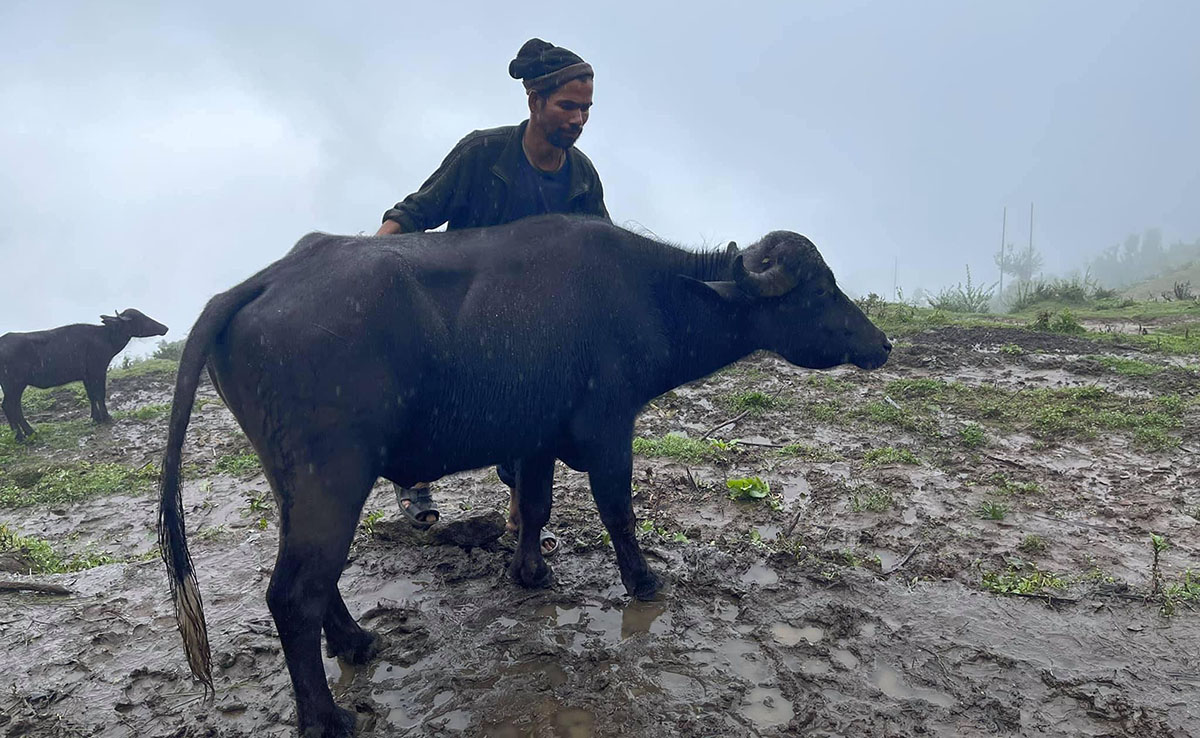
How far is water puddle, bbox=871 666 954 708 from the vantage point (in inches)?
111

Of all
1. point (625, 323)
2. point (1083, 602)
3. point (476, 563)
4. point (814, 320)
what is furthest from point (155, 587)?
point (1083, 602)

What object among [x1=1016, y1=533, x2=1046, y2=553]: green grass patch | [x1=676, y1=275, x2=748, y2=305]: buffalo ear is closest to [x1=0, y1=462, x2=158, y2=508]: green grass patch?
[x1=676, y1=275, x2=748, y2=305]: buffalo ear

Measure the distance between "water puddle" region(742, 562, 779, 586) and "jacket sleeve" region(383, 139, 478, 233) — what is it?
2.75 metres

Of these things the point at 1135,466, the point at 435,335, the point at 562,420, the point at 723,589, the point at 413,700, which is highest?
the point at 435,335

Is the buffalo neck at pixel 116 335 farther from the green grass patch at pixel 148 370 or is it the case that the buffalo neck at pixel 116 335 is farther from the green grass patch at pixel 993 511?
the green grass patch at pixel 993 511

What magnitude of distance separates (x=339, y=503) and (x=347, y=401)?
16.2 inches

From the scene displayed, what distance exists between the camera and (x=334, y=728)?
9.10 feet

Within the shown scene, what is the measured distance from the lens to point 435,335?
9.89ft

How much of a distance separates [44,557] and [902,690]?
5405 mm

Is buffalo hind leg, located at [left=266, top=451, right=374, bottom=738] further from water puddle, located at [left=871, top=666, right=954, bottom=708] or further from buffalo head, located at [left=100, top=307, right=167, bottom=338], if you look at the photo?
buffalo head, located at [left=100, top=307, right=167, bottom=338]

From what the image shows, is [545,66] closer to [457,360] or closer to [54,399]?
[457,360]

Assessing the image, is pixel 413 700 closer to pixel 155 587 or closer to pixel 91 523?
pixel 155 587

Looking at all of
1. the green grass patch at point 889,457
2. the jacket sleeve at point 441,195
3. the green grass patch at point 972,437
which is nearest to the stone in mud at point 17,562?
the jacket sleeve at point 441,195

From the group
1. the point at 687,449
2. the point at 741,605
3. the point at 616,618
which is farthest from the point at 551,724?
the point at 687,449
